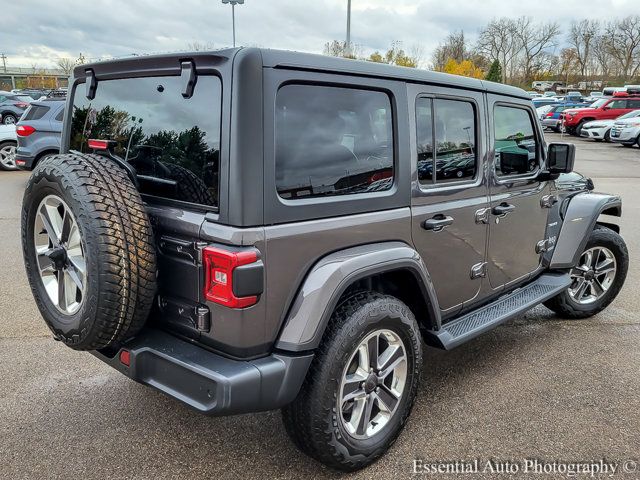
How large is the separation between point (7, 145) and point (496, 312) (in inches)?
530

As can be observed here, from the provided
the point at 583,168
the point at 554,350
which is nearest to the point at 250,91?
the point at 554,350

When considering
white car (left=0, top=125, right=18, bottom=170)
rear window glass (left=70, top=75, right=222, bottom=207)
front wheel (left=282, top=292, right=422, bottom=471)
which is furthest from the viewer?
white car (left=0, top=125, right=18, bottom=170)

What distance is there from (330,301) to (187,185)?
0.81 metres

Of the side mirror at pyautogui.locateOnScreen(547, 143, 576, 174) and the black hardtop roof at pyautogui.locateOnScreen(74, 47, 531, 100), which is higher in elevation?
the black hardtop roof at pyautogui.locateOnScreen(74, 47, 531, 100)

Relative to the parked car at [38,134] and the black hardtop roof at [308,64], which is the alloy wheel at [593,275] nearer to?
the black hardtop roof at [308,64]

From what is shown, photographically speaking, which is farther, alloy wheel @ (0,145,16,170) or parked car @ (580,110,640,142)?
parked car @ (580,110,640,142)

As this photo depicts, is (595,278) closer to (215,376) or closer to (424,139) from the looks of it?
(424,139)

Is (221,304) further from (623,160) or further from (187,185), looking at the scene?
(623,160)

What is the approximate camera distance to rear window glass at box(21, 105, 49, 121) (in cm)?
1090

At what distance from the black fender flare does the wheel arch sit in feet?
6.02

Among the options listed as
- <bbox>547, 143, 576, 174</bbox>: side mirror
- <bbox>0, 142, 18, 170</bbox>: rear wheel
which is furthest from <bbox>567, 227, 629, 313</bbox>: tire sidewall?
<bbox>0, 142, 18, 170</bbox>: rear wheel

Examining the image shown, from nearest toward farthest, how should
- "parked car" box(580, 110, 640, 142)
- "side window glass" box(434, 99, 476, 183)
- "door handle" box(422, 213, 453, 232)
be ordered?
"door handle" box(422, 213, 453, 232)
"side window glass" box(434, 99, 476, 183)
"parked car" box(580, 110, 640, 142)

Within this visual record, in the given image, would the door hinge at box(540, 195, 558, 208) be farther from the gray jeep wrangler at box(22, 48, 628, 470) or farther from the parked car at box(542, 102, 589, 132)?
the parked car at box(542, 102, 589, 132)

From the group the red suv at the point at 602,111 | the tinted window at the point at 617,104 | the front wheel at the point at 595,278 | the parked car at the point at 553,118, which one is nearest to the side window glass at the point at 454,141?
the front wheel at the point at 595,278
